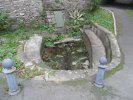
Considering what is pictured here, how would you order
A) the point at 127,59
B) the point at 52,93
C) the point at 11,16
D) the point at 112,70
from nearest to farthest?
the point at 52,93
the point at 112,70
the point at 127,59
the point at 11,16

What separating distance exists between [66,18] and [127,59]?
12.9 ft

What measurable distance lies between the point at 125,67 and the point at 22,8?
4787 mm

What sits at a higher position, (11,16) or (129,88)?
(11,16)

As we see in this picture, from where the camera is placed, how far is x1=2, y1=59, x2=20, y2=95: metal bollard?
4.78 m


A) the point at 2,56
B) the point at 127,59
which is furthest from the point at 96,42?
the point at 2,56

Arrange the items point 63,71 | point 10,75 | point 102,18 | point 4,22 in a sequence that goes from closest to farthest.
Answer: point 10,75 → point 63,71 → point 4,22 → point 102,18

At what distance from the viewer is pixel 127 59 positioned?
22.3 feet

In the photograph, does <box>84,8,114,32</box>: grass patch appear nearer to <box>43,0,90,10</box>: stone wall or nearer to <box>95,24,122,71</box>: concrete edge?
<box>43,0,90,10</box>: stone wall

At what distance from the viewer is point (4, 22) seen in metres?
8.34

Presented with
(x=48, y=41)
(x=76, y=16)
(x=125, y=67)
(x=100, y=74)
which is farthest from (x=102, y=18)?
(x=100, y=74)

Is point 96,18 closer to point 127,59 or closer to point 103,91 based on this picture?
point 127,59

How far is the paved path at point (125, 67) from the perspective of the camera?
5.46m

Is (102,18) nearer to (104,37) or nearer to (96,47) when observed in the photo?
(104,37)

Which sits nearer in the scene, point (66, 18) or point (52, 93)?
point (52, 93)
